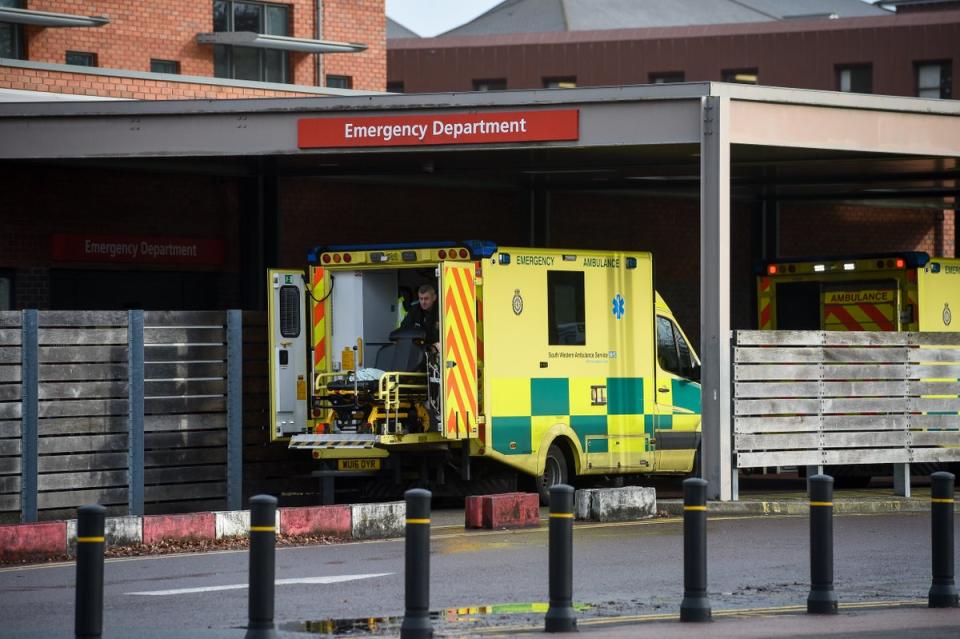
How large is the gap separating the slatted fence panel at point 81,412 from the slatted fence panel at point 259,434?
2.27 metres

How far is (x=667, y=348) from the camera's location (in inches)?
840

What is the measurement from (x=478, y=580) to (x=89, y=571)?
15.1ft

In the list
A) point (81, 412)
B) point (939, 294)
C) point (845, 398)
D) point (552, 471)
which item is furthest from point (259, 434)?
point (939, 294)

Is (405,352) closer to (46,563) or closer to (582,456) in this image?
(582,456)

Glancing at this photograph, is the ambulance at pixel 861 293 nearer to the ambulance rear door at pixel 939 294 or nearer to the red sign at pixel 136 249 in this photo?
the ambulance rear door at pixel 939 294

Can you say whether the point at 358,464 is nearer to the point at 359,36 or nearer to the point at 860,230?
the point at 860,230

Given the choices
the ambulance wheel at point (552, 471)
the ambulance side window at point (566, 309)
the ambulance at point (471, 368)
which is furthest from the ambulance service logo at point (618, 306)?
the ambulance wheel at point (552, 471)

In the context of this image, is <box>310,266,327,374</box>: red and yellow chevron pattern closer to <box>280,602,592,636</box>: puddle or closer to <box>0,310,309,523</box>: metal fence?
<box>0,310,309,523</box>: metal fence

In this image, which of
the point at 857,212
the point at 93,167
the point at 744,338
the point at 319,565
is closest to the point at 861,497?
the point at 744,338

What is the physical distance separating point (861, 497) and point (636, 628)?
34.7 ft

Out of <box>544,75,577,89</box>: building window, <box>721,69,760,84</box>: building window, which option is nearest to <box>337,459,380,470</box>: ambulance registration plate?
<box>544,75,577,89</box>: building window

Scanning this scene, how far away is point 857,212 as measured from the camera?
112 feet

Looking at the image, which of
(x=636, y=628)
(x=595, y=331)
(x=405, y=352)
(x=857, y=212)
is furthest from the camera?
(x=857, y=212)

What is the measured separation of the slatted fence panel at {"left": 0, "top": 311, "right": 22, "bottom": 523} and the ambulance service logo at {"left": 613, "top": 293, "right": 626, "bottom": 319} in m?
6.84
